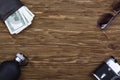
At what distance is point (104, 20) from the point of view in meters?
2.42

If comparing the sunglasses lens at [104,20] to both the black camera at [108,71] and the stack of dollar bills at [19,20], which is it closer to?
the black camera at [108,71]

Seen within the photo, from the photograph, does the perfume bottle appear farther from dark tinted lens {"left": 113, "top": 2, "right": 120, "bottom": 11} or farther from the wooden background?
dark tinted lens {"left": 113, "top": 2, "right": 120, "bottom": 11}

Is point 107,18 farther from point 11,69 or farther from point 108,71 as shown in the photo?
point 11,69

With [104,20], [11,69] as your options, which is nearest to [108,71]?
[104,20]

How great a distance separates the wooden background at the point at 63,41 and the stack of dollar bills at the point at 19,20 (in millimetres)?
17

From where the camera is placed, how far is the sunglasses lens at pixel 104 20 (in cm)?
241

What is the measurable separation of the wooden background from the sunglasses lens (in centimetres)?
2

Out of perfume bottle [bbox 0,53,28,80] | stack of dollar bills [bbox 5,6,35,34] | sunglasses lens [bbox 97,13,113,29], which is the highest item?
sunglasses lens [bbox 97,13,113,29]

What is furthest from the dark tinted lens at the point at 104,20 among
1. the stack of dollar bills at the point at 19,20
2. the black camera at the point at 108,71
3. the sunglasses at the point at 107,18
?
the stack of dollar bills at the point at 19,20

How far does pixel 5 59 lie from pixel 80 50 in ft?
1.02

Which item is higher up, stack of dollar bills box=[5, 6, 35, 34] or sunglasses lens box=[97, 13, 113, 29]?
sunglasses lens box=[97, 13, 113, 29]

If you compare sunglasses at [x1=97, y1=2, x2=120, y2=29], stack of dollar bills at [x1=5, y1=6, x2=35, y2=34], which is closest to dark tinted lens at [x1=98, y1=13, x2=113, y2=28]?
sunglasses at [x1=97, y1=2, x2=120, y2=29]

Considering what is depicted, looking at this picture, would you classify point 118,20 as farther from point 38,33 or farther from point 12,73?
point 12,73

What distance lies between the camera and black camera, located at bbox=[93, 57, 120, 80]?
2.37m
